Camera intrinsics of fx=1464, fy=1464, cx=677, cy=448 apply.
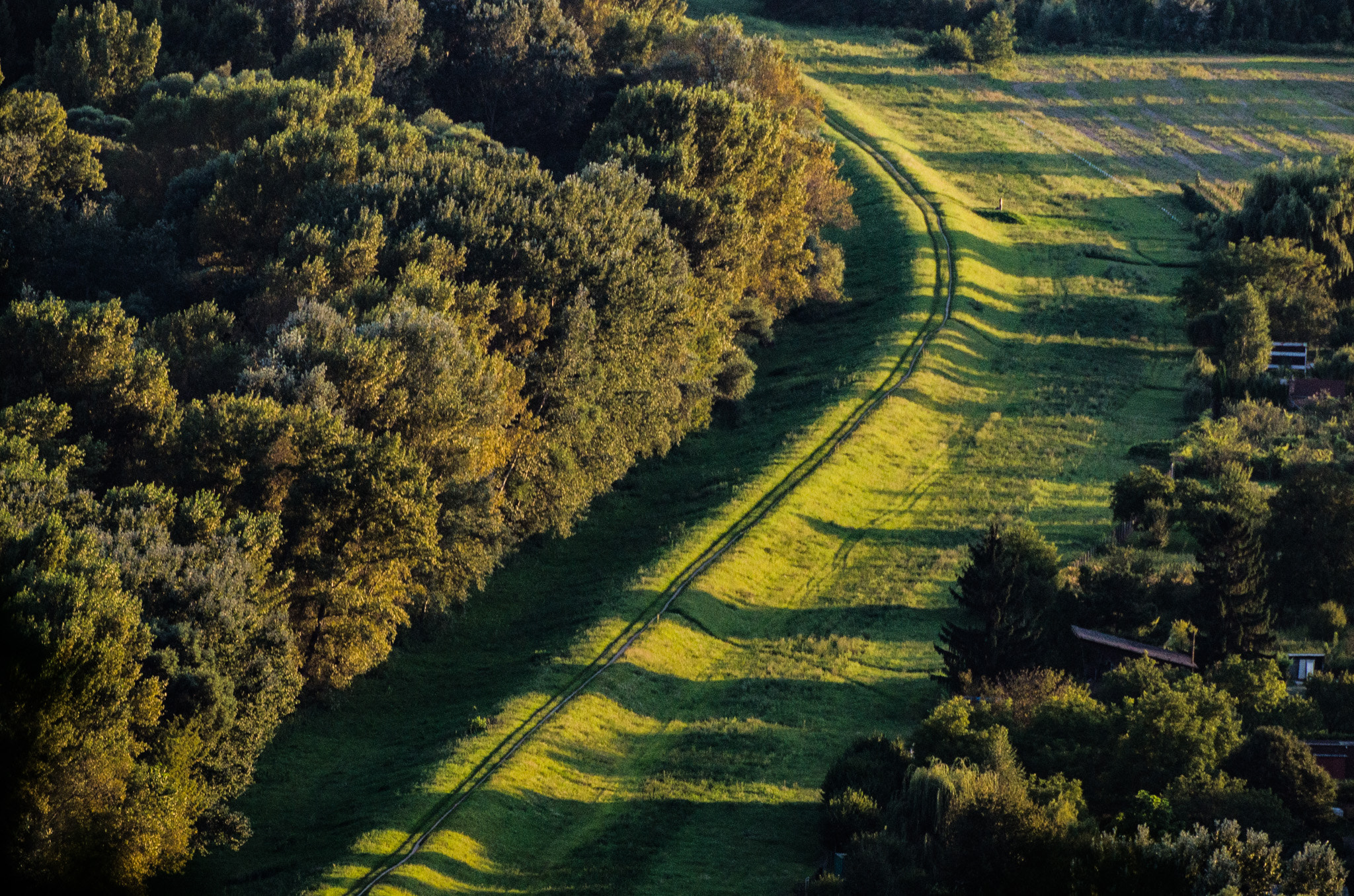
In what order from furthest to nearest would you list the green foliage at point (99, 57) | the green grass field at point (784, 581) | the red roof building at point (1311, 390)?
the green foliage at point (99, 57) < the red roof building at point (1311, 390) < the green grass field at point (784, 581)

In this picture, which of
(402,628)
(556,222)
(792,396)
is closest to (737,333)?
(792,396)

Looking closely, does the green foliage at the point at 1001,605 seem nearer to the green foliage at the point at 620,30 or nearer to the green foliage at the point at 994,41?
the green foliage at the point at 620,30

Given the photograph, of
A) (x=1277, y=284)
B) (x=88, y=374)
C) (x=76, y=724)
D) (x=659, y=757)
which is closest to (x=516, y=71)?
(x=1277, y=284)

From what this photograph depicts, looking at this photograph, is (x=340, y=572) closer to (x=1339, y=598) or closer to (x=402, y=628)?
(x=402, y=628)

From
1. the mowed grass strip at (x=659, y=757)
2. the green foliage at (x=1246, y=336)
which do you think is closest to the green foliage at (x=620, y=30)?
the green foliage at (x=1246, y=336)

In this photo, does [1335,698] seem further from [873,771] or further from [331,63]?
[331,63]

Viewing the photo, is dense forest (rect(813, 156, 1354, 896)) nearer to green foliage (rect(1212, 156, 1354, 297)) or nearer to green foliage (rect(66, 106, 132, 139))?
green foliage (rect(1212, 156, 1354, 297))
